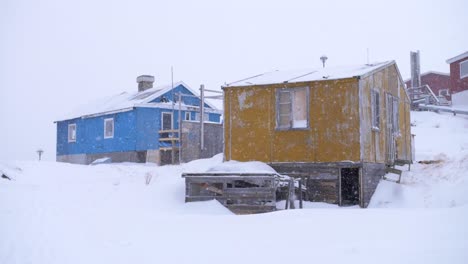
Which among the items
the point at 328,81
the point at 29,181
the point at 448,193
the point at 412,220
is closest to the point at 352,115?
the point at 328,81

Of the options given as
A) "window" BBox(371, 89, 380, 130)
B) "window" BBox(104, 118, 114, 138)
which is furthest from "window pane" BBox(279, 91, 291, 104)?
"window" BBox(104, 118, 114, 138)

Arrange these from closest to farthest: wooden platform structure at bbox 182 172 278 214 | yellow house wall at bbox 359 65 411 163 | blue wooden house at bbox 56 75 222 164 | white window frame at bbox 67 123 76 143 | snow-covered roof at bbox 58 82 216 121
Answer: wooden platform structure at bbox 182 172 278 214, yellow house wall at bbox 359 65 411 163, blue wooden house at bbox 56 75 222 164, snow-covered roof at bbox 58 82 216 121, white window frame at bbox 67 123 76 143

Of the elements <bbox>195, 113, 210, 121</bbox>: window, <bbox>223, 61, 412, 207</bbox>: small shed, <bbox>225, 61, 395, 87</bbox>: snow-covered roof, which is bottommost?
<bbox>223, 61, 412, 207</bbox>: small shed

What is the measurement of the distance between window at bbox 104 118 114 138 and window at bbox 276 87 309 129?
17085mm

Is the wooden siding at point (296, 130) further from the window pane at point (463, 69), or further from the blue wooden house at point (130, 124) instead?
the window pane at point (463, 69)

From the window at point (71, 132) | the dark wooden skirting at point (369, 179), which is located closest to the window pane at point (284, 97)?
the dark wooden skirting at point (369, 179)

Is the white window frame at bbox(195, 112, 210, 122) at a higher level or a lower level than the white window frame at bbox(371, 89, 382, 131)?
higher

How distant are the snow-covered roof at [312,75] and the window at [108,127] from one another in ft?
48.9

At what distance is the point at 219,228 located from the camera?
962 cm

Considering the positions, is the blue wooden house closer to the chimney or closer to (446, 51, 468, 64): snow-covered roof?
the chimney

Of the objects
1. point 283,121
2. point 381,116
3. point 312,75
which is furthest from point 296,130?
point 381,116

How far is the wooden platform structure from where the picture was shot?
46.8ft

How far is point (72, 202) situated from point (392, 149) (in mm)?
12112

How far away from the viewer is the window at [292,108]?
651 inches
